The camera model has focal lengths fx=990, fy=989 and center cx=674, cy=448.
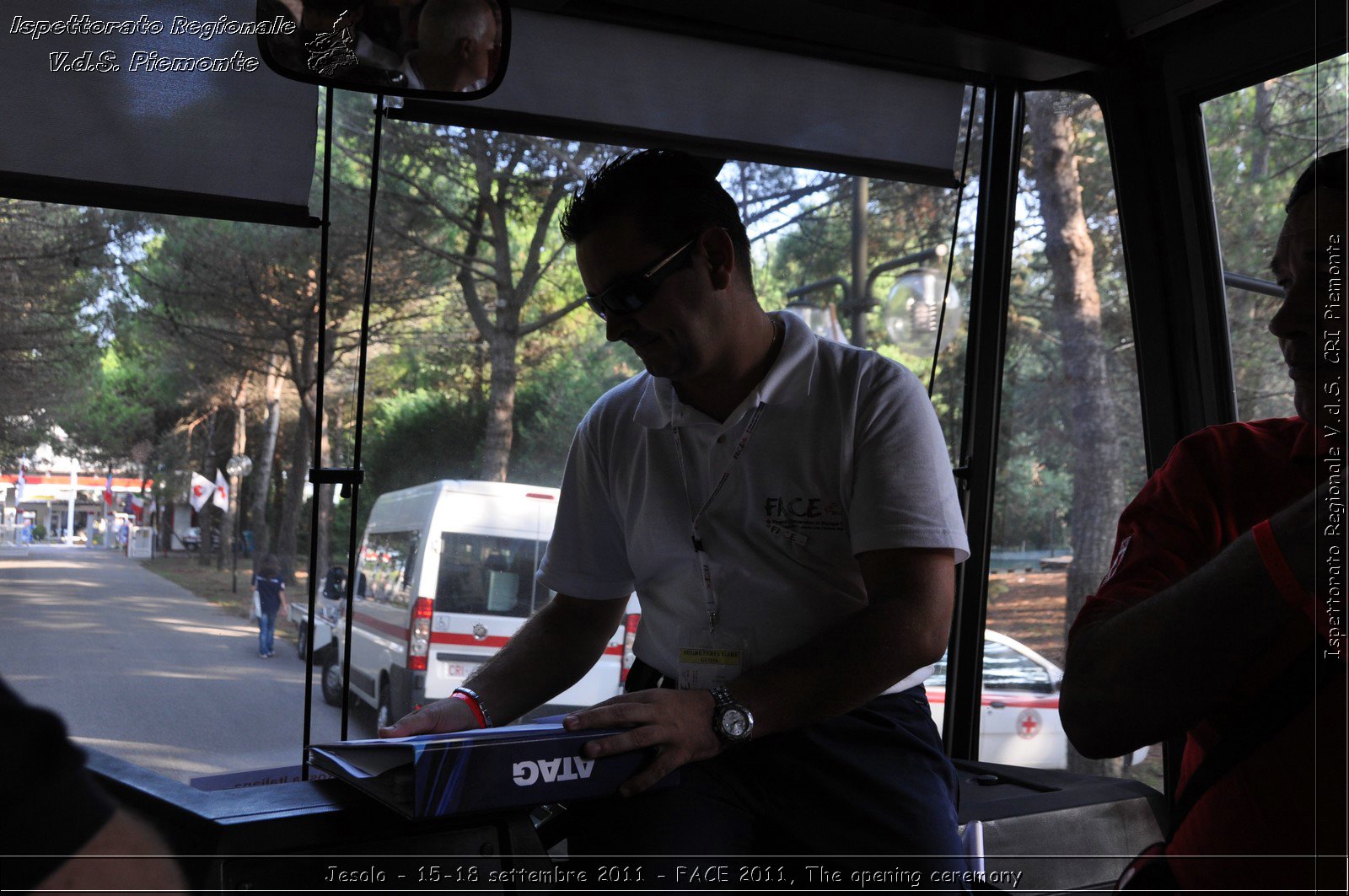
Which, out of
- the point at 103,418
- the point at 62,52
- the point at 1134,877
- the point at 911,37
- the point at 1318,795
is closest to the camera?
the point at 1318,795

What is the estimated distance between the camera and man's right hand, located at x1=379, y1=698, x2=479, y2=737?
157cm

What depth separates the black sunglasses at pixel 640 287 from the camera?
1741 mm

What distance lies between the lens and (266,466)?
13.8 ft

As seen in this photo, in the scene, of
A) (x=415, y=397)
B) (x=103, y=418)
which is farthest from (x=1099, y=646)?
(x=415, y=397)

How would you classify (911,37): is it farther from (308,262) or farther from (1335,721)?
(308,262)

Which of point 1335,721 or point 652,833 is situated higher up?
point 1335,721

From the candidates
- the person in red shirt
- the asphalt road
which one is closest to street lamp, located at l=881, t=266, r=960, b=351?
the asphalt road

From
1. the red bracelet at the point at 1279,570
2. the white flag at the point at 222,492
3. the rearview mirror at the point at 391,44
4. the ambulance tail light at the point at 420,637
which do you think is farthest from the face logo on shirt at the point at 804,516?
the ambulance tail light at the point at 420,637

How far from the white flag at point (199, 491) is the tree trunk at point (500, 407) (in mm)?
1106

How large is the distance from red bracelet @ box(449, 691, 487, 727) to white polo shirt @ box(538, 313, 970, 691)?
305mm

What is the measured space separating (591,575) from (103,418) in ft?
6.41

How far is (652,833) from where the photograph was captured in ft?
4.81

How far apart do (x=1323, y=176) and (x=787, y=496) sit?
0.88 metres

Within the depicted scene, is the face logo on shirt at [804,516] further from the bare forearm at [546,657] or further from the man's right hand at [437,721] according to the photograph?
the man's right hand at [437,721]
